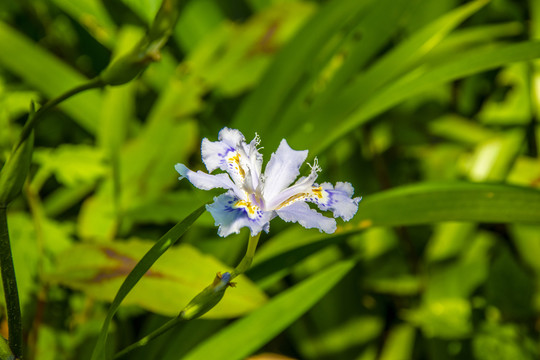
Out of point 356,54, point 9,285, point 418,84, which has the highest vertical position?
point 356,54

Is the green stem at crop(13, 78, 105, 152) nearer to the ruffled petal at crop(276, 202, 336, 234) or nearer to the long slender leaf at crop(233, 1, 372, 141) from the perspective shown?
the ruffled petal at crop(276, 202, 336, 234)

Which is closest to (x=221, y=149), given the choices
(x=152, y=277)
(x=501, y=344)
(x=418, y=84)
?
(x=152, y=277)

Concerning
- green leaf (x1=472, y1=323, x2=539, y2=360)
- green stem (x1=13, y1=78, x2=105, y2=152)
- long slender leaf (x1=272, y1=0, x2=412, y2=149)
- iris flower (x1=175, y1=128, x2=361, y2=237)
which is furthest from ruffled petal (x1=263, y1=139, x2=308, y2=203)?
green leaf (x1=472, y1=323, x2=539, y2=360)

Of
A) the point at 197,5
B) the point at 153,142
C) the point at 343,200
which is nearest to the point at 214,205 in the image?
the point at 343,200

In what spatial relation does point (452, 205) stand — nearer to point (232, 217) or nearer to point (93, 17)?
point (232, 217)

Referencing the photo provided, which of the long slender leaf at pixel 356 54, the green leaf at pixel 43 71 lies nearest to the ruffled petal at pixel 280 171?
the long slender leaf at pixel 356 54

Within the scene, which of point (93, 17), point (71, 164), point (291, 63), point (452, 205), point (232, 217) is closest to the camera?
point (232, 217)

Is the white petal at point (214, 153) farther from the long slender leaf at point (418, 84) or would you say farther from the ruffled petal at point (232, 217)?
the long slender leaf at point (418, 84)

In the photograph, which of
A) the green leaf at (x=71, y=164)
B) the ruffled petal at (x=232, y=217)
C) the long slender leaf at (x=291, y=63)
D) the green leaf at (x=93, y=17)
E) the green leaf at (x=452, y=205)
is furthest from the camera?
the green leaf at (x=93, y=17)
